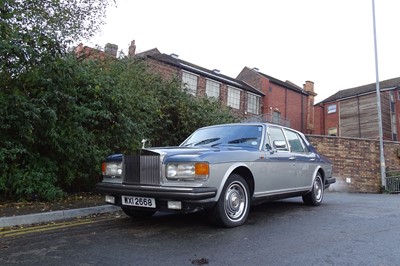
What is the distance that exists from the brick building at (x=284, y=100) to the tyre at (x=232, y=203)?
27.7 m

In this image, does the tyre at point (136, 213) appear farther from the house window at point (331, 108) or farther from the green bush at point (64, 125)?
the house window at point (331, 108)

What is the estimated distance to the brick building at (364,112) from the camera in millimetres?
39031

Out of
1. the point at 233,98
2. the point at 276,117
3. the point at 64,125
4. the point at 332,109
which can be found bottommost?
the point at 64,125

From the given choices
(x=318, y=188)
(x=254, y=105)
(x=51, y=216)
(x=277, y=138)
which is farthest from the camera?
(x=254, y=105)

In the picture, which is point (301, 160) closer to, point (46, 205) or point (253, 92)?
point (46, 205)

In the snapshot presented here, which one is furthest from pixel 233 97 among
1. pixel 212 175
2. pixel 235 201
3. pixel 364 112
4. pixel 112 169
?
pixel 212 175

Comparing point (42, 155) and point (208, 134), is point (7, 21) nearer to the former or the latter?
point (42, 155)

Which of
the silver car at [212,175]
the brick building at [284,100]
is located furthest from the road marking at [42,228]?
the brick building at [284,100]

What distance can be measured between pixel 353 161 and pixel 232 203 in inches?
666

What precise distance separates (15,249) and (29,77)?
3.92m

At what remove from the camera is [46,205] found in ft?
A: 21.3

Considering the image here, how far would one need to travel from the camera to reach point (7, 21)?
22.2 ft

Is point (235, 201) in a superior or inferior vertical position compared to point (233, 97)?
inferior

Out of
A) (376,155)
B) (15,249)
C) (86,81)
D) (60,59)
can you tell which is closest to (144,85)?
(86,81)
